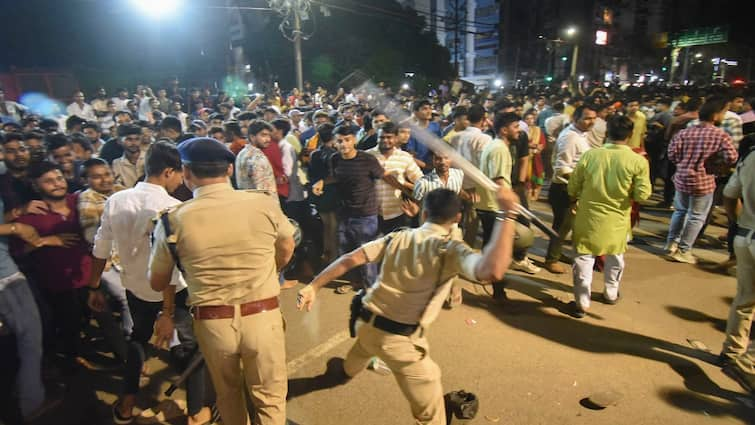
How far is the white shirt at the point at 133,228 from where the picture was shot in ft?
9.81

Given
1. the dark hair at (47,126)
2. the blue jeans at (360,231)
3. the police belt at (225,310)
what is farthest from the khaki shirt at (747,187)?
the dark hair at (47,126)

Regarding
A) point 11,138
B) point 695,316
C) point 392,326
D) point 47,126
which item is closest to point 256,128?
point 11,138

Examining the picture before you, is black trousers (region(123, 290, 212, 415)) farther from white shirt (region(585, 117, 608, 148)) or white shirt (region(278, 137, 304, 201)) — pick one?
white shirt (region(585, 117, 608, 148))

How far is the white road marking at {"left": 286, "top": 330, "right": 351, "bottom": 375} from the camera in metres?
3.98

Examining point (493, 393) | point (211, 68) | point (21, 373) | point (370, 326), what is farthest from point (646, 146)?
point (211, 68)

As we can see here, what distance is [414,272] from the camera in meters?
2.56

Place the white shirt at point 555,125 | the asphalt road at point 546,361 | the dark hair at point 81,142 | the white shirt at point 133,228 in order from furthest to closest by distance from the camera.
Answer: the white shirt at point 555,125
the dark hair at point 81,142
the asphalt road at point 546,361
the white shirt at point 133,228

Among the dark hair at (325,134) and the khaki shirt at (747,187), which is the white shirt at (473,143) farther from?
the khaki shirt at (747,187)

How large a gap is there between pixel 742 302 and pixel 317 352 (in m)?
3.60

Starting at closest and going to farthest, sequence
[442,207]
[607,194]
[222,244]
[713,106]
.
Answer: [222,244] < [442,207] < [607,194] < [713,106]

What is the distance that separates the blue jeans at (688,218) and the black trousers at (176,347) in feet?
20.0

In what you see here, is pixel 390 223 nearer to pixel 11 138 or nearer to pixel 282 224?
pixel 282 224

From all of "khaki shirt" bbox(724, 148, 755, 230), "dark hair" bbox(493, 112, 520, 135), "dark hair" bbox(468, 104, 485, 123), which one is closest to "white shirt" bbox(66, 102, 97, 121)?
"dark hair" bbox(468, 104, 485, 123)

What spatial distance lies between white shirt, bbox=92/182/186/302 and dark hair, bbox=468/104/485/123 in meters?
3.83
